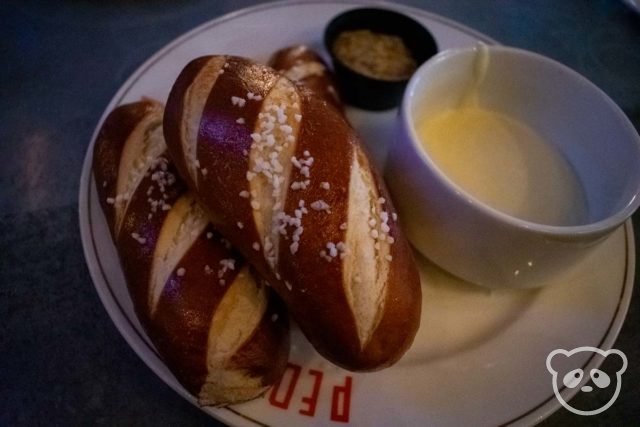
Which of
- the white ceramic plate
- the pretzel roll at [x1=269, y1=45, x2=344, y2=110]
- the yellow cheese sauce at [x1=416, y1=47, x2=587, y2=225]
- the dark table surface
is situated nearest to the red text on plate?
the white ceramic plate

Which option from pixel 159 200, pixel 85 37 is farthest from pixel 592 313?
pixel 85 37

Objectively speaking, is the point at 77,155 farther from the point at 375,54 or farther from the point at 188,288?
the point at 375,54

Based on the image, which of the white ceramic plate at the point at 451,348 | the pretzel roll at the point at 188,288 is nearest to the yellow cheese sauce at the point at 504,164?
the white ceramic plate at the point at 451,348

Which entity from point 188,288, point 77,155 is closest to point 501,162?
point 188,288

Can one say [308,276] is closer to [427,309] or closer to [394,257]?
[394,257]

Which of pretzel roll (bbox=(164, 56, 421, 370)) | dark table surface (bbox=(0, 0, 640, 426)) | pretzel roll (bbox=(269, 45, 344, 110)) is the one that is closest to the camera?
pretzel roll (bbox=(164, 56, 421, 370))

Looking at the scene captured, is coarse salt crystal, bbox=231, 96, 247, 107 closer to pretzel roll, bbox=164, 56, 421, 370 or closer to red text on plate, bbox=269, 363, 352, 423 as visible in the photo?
pretzel roll, bbox=164, 56, 421, 370

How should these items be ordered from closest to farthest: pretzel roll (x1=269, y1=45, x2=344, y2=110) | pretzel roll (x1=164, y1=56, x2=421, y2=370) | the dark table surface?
pretzel roll (x1=164, y1=56, x2=421, y2=370)
the dark table surface
pretzel roll (x1=269, y1=45, x2=344, y2=110)
